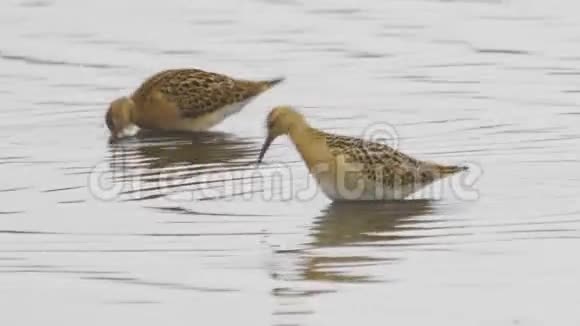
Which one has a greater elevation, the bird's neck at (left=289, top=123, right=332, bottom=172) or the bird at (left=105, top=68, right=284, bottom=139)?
the bird at (left=105, top=68, right=284, bottom=139)

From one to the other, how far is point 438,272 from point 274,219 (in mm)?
1753

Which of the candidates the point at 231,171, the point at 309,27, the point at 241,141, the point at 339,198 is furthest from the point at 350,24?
the point at 339,198

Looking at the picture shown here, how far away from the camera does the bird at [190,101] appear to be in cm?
1519

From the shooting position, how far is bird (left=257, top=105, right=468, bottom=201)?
462 inches

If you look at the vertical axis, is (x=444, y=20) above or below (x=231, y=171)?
above

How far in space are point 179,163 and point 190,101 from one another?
172 cm

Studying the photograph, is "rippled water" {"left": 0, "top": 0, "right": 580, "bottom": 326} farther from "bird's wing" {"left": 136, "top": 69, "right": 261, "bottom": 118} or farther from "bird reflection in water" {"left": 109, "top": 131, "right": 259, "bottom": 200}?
"bird's wing" {"left": 136, "top": 69, "right": 261, "bottom": 118}

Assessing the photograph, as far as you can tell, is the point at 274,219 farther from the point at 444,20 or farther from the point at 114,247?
the point at 444,20

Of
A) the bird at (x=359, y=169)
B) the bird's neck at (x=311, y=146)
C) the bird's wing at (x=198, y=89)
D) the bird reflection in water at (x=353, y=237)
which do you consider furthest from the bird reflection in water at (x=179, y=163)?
the bird reflection in water at (x=353, y=237)

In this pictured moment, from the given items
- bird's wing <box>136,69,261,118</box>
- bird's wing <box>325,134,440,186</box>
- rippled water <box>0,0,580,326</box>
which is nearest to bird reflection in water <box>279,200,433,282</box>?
rippled water <box>0,0,580,326</box>

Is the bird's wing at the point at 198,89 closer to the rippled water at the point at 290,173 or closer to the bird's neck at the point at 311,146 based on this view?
the rippled water at the point at 290,173

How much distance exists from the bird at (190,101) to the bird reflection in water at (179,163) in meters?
0.09

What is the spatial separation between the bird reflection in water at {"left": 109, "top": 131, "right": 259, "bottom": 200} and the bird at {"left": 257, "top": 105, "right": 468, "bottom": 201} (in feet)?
2.21

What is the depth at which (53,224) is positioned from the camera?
11164 mm
